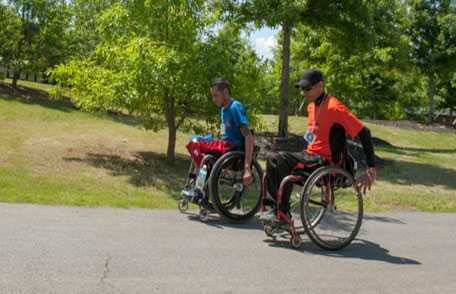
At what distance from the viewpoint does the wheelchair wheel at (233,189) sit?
253 inches

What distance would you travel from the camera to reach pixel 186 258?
4977mm

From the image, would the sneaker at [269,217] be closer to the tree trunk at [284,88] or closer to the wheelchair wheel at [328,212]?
the wheelchair wheel at [328,212]

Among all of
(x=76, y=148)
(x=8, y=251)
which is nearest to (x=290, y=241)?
(x=8, y=251)

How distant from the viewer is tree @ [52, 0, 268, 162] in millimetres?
9328

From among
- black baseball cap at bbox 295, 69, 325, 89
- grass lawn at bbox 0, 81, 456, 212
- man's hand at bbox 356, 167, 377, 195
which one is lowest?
grass lawn at bbox 0, 81, 456, 212

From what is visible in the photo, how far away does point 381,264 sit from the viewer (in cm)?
526

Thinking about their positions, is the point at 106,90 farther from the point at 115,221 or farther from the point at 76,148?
the point at 115,221

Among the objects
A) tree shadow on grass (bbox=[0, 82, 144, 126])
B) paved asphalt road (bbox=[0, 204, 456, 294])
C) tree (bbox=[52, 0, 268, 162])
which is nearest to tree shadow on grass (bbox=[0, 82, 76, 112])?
tree shadow on grass (bbox=[0, 82, 144, 126])

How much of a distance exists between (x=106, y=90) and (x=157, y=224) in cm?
396

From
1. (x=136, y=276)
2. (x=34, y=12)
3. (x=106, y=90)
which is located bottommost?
(x=136, y=276)

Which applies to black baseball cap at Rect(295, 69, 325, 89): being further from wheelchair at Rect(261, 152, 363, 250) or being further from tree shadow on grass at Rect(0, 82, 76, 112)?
tree shadow on grass at Rect(0, 82, 76, 112)

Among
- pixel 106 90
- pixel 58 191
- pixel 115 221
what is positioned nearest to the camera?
pixel 115 221

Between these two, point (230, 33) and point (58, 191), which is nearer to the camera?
point (58, 191)

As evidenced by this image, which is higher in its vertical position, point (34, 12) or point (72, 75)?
point (34, 12)
